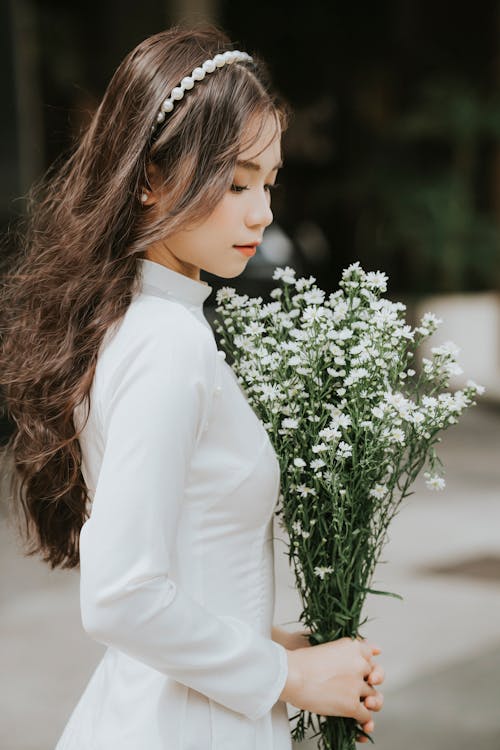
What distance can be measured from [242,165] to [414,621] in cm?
382

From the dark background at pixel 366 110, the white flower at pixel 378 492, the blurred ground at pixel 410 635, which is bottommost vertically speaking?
the blurred ground at pixel 410 635

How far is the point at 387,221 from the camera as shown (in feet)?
46.4

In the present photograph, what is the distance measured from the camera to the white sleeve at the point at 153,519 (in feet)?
4.35

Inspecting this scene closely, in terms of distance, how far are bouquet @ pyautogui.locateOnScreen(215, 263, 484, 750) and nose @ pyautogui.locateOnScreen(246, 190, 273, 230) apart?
0.18 m

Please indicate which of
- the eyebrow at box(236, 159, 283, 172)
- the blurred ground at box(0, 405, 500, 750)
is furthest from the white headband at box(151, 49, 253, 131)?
the blurred ground at box(0, 405, 500, 750)

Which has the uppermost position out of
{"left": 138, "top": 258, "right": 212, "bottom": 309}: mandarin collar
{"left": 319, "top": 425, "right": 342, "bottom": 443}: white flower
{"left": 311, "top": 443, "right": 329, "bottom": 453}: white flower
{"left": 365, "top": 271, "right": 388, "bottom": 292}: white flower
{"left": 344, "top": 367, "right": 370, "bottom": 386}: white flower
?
{"left": 365, "top": 271, "right": 388, "bottom": 292}: white flower

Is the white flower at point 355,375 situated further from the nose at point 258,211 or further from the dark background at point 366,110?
the dark background at point 366,110

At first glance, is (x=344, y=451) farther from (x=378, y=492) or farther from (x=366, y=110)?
(x=366, y=110)

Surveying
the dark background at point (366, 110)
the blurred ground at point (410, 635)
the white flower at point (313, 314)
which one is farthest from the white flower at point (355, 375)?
the dark background at point (366, 110)

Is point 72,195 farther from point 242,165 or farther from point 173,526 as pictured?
point 173,526

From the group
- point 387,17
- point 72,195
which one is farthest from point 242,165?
point 387,17

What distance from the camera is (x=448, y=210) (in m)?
13.4

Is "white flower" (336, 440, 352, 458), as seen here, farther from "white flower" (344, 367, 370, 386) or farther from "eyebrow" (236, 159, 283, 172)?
"eyebrow" (236, 159, 283, 172)

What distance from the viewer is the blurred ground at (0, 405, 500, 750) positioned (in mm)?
3918
